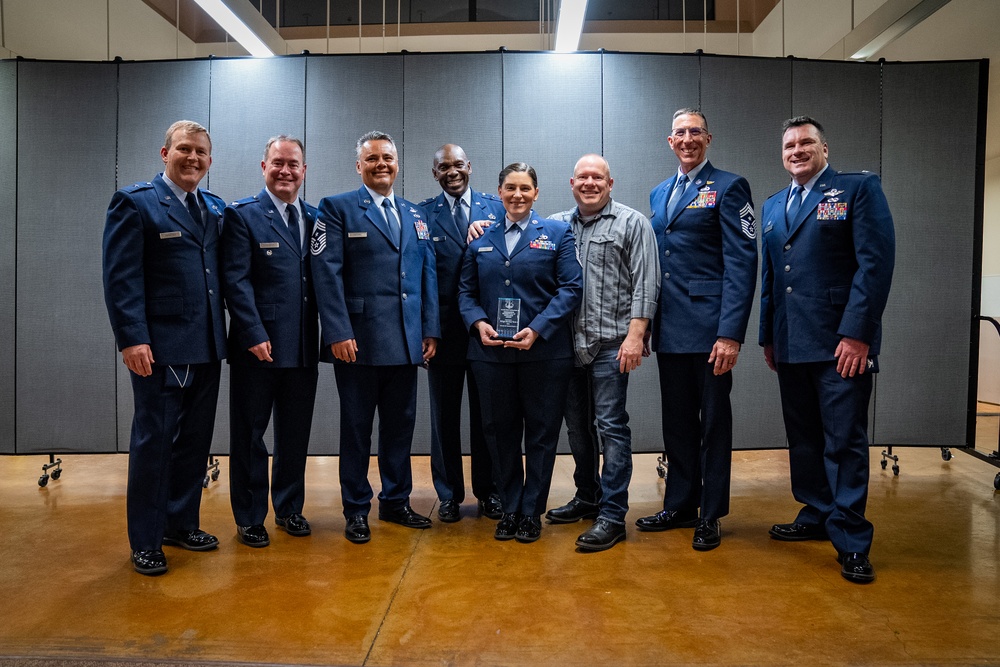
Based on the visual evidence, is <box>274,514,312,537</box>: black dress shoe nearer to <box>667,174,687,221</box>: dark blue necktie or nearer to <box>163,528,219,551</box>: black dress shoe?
<box>163,528,219,551</box>: black dress shoe

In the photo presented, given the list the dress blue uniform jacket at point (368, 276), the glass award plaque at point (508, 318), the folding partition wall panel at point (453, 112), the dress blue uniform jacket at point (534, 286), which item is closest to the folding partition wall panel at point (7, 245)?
the folding partition wall panel at point (453, 112)

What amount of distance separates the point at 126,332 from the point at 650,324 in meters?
2.12

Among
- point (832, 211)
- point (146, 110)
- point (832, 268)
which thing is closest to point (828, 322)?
point (832, 268)

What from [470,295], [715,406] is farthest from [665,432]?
[470,295]

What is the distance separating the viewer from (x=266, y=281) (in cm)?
293

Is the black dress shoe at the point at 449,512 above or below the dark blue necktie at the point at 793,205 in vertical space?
below

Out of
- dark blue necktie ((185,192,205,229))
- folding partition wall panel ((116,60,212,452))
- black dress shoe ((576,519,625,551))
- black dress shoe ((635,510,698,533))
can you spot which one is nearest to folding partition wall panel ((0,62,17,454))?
folding partition wall panel ((116,60,212,452))

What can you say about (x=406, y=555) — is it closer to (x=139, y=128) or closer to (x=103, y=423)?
(x=103, y=423)

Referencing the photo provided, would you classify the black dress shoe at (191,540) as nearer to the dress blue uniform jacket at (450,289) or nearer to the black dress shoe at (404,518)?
the black dress shoe at (404,518)

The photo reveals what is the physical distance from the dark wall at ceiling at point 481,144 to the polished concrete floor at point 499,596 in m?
1.19

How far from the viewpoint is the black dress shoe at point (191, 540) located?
287 cm

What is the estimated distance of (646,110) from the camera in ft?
14.4

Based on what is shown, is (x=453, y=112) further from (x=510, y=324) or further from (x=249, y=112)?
(x=510, y=324)

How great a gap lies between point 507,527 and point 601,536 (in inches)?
16.5
